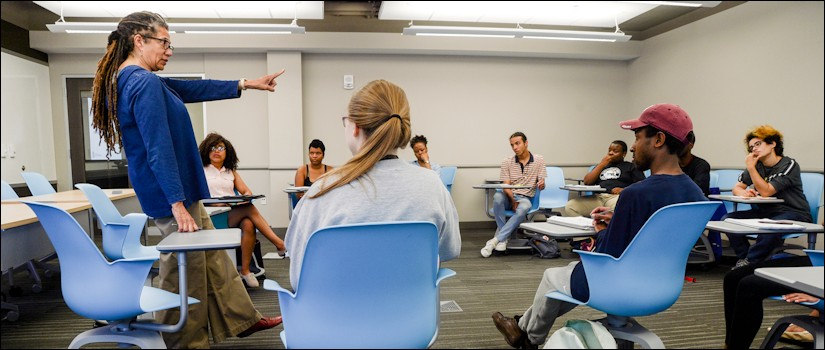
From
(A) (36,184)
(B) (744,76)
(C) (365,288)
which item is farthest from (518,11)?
(A) (36,184)

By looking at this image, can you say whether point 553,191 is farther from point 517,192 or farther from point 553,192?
point 517,192

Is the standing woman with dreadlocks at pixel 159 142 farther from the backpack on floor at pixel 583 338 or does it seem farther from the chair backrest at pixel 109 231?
the backpack on floor at pixel 583 338

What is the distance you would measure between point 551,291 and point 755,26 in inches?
180

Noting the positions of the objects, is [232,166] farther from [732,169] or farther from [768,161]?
[732,169]

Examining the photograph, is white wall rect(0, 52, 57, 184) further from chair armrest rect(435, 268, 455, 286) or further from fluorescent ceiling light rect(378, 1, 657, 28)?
chair armrest rect(435, 268, 455, 286)

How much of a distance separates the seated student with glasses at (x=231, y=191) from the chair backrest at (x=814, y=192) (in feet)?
13.8

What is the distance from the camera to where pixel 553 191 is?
5.32m

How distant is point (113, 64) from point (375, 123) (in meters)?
1.20

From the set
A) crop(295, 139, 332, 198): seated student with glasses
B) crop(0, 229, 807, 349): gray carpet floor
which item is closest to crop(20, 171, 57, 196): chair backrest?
crop(0, 229, 807, 349): gray carpet floor

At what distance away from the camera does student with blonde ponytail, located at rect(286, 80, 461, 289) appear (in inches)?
46.6

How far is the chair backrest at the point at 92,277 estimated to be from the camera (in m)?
1.58

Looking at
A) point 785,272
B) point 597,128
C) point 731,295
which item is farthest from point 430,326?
point 597,128

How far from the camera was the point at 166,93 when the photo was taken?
1752 millimetres

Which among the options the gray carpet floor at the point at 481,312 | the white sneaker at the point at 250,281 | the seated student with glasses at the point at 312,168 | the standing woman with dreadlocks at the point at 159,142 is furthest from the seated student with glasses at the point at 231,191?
the standing woman with dreadlocks at the point at 159,142
